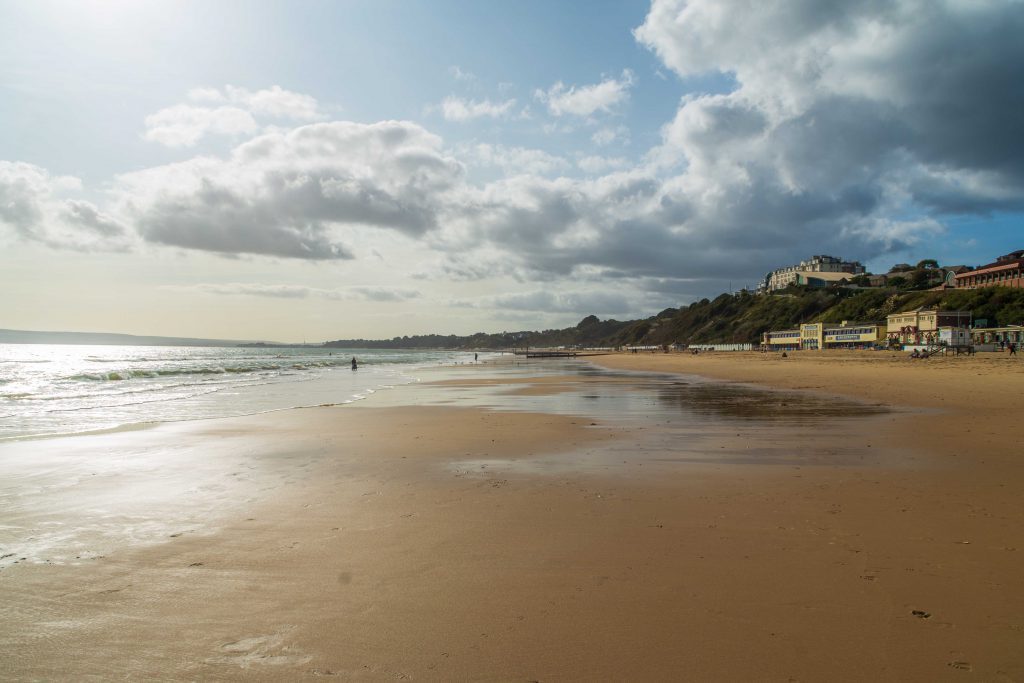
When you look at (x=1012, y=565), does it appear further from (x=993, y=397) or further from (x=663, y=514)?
(x=993, y=397)

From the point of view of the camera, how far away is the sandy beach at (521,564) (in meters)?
3.42

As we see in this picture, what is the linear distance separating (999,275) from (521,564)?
12600 centimetres

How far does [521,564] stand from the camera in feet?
16.1

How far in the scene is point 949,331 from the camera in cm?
6325

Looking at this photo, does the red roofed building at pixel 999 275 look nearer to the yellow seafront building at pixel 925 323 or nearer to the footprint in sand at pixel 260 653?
the yellow seafront building at pixel 925 323

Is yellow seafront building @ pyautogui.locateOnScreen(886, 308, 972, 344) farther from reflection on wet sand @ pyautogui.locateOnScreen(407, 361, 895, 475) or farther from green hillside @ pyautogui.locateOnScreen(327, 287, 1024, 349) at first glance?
reflection on wet sand @ pyautogui.locateOnScreen(407, 361, 895, 475)

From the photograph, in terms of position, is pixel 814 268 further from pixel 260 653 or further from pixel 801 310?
pixel 260 653

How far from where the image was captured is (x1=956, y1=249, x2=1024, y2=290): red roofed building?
8894 centimetres

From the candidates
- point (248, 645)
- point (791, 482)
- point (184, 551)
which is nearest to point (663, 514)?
point (791, 482)

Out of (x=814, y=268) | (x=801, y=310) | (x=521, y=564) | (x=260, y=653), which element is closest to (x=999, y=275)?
(x=801, y=310)

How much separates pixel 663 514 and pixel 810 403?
600 inches

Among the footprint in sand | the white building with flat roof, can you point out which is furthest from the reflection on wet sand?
the white building with flat roof

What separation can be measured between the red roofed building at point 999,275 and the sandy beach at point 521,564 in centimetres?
10548

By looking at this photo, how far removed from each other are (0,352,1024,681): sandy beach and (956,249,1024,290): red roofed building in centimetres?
10548
